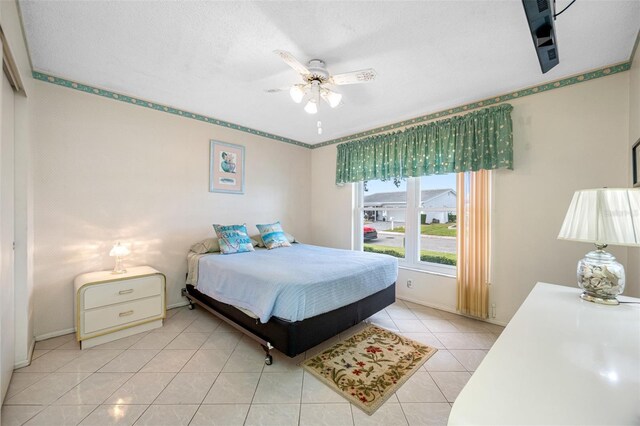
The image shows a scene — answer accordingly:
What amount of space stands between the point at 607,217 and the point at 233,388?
8.05ft

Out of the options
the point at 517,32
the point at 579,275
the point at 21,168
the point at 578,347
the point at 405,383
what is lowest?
the point at 405,383

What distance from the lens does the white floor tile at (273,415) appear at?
1513 millimetres

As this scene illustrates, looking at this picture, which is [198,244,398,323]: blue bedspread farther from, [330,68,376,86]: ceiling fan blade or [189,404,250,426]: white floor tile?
[330,68,376,86]: ceiling fan blade

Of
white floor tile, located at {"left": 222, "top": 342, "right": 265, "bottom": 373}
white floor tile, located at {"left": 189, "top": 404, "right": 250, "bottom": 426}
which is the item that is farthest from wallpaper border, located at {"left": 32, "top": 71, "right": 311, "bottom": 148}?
white floor tile, located at {"left": 189, "top": 404, "right": 250, "bottom": 426}

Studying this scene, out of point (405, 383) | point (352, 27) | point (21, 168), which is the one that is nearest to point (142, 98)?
point (21, 168)

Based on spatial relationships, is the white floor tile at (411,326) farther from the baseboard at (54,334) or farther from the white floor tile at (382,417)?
the baseboard at (54,334)

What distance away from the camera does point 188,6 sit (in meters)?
1.63

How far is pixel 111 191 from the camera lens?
2.78m

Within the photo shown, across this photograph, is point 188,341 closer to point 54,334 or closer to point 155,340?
point 155,340

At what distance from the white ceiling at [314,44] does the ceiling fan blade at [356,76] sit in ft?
0.71

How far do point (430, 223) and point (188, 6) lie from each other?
335 centimetres

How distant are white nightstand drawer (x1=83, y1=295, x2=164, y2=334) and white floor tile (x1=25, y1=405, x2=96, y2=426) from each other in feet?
2.58

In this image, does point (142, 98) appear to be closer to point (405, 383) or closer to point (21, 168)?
point (21, 168)

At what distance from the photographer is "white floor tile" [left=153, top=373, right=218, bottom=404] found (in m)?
1.68
